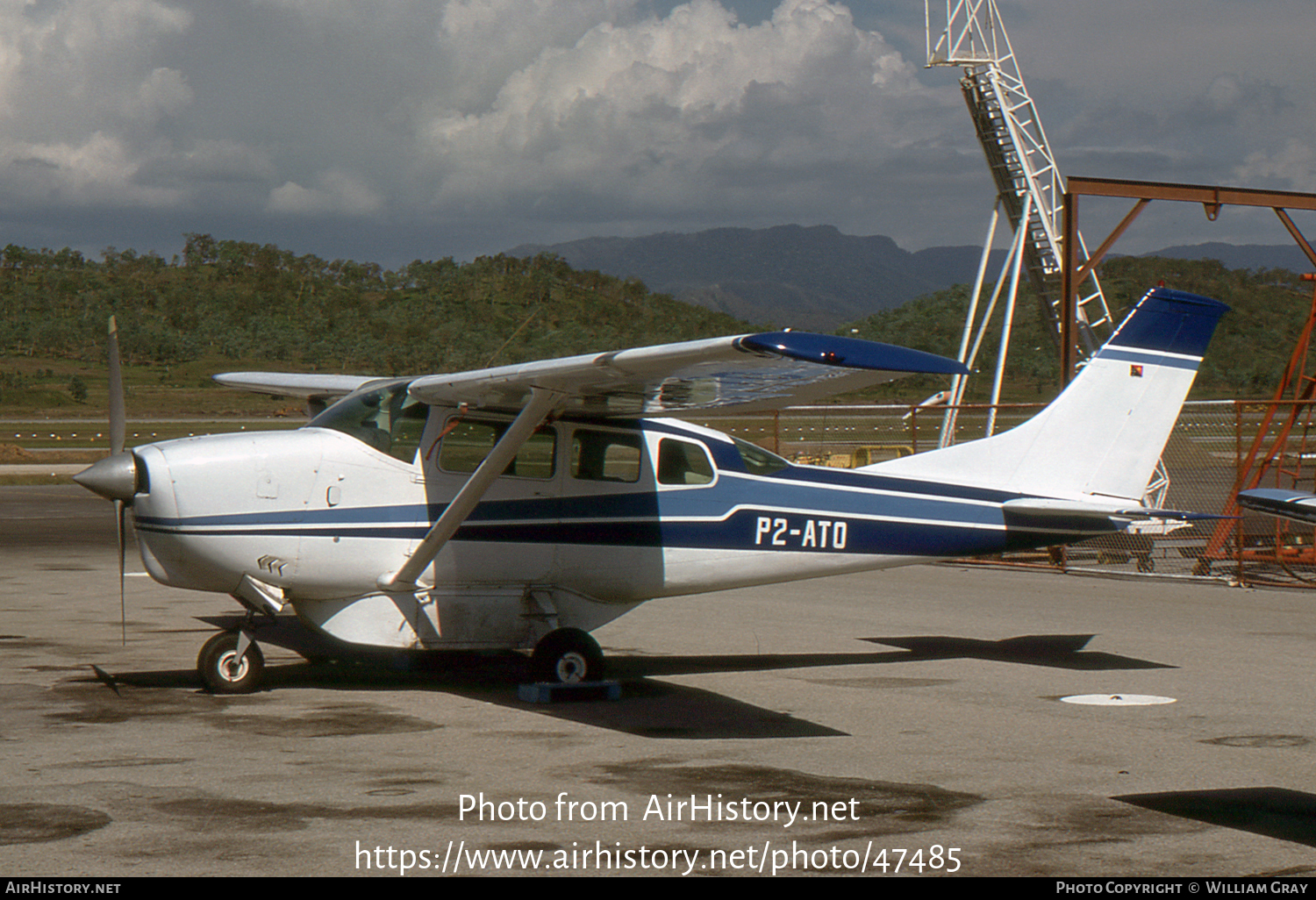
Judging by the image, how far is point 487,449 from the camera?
8.90m

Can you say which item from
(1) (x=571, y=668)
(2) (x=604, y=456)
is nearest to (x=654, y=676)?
(1) (x=571, y=668)

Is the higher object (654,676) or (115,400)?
Answer: (115,400)

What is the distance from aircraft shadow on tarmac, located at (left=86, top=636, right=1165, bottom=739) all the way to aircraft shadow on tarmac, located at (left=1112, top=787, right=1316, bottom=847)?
205 cm

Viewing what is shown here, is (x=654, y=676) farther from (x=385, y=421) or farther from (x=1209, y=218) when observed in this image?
(x=1209, y=218)

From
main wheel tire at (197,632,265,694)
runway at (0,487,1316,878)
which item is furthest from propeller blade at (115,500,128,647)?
main wheel tire at (197,632,265,694)

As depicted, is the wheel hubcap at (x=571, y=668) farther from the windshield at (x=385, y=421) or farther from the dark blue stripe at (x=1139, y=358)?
the dark blue stripe at (x=1139, y=358)

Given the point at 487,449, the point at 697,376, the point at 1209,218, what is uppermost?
the point at 1209,218

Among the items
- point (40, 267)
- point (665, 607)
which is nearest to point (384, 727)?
point (665, 607)

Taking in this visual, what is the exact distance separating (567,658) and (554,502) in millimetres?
1127

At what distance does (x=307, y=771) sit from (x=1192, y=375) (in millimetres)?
8640

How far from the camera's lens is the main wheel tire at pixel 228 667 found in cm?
843

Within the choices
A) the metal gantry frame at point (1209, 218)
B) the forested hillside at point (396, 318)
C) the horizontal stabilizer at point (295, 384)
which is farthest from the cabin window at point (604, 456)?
the forested hillside at point (396, 318)

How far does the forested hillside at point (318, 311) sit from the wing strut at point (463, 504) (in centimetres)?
7936

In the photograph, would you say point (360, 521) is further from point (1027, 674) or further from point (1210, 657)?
point (1210, 657)
